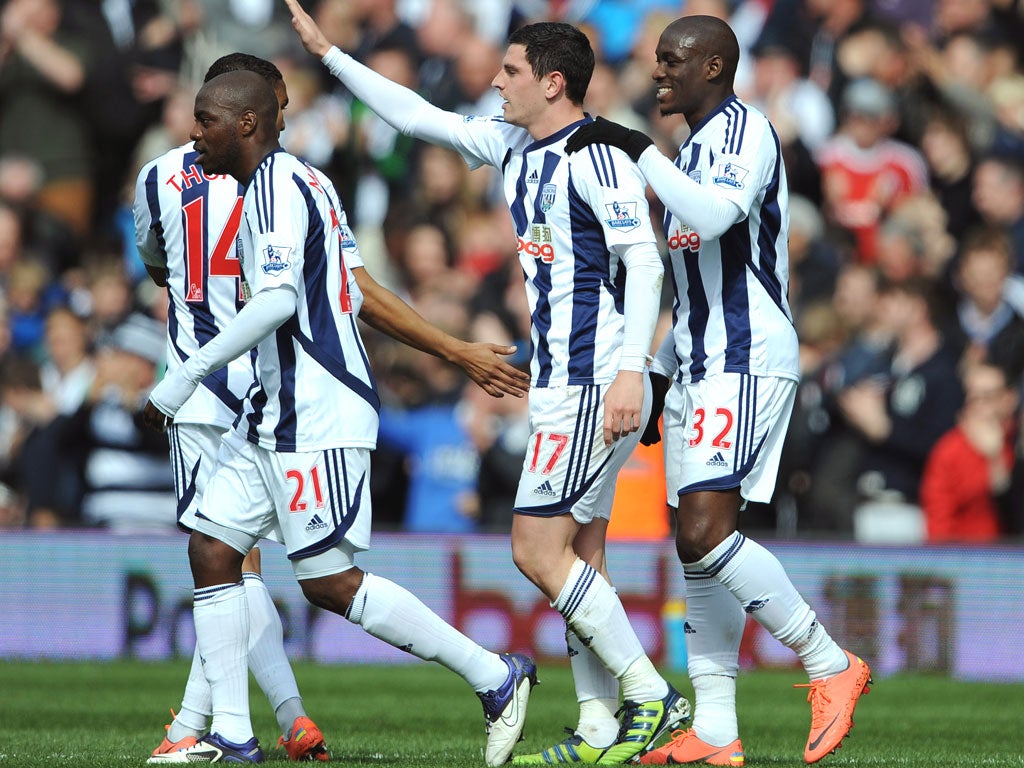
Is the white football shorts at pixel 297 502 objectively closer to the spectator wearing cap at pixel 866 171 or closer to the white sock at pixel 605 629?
the white sock at pixel 605 629

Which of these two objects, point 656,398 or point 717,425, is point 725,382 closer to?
point 717,425

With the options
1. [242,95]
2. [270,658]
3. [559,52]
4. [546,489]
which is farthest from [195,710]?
[559,52]

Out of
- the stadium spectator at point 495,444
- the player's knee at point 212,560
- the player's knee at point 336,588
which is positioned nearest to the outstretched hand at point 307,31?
the player's knee at point 212,560

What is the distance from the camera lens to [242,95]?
622 centimetres

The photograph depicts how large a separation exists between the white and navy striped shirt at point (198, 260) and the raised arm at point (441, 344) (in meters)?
0.53

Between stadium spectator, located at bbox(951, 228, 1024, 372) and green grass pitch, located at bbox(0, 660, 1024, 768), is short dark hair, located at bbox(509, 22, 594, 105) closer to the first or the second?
green grass pitch, located at bbox(0, 660, 1024, 768)

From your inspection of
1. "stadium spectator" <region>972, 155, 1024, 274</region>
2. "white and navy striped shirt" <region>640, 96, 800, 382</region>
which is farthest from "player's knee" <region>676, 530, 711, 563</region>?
"stadium spectator" <region>972, 155, 1024, 274</region>

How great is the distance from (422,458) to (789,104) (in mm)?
4541

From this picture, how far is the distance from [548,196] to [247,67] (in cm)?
146

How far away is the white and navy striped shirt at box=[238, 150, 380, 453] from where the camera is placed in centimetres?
606

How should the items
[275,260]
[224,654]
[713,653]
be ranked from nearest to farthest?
[275,260] < [224,654] < [713,653]

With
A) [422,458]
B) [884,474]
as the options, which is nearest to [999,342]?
[884,474]

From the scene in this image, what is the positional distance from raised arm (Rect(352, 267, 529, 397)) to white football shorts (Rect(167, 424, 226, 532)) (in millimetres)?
795

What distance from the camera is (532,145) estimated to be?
6.42 m
